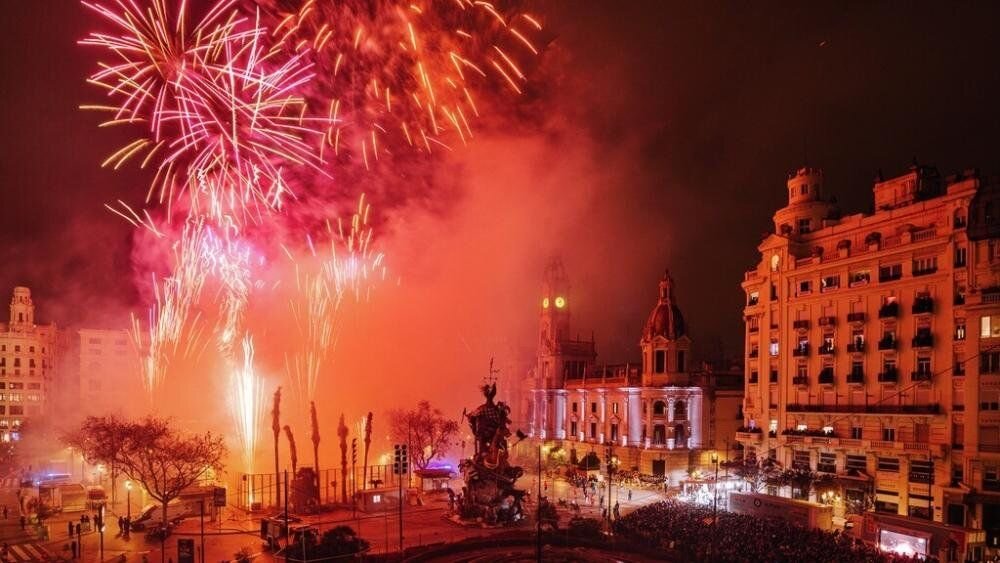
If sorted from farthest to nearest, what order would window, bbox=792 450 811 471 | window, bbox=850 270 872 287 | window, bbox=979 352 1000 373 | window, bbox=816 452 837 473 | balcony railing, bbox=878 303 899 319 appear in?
window, bbox=792 450 811 471, window, bbox=816 452 837 473, window, bbox=850 270 872 287, balcony railing, bbox=878 303 899 319, window, bbox=979 352 1000 373

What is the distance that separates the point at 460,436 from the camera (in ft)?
313

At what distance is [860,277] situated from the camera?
5238cm

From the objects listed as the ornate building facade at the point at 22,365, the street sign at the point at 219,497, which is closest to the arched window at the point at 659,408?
the street sign at the point at 219,497

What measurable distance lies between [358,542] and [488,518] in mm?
13362

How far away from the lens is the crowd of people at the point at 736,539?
3038 centimetres

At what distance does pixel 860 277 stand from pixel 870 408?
945 cm

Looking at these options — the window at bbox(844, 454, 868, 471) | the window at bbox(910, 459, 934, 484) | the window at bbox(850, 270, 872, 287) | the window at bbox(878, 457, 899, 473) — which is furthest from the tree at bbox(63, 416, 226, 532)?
the window at bbox(850, 270, 872, 287)

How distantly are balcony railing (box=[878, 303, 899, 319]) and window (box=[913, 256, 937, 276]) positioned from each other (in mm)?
2614

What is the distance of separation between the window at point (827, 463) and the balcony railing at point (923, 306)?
39.4 feet

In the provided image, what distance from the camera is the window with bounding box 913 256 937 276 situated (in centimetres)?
4681

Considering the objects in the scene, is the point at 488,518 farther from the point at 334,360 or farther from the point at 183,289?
the point at 334,360

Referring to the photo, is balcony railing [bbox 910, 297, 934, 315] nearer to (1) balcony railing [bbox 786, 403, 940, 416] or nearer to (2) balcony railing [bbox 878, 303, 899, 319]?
(2) balcony railing [bbox 878, 303, 899, 319]

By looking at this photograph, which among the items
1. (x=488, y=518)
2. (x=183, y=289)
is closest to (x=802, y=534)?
(x=488, y=518)

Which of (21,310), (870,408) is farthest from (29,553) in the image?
(21,310)
